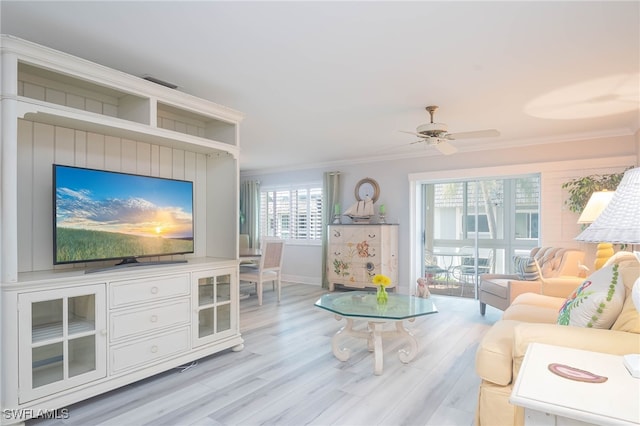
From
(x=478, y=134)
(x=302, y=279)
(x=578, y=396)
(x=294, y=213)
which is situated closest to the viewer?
(x=578, y=396)

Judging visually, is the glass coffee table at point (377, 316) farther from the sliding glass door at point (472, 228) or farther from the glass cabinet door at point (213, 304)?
the sliding glass door at point (472, 228)

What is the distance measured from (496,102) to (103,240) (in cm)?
363

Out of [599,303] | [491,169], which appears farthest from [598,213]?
[491,169]

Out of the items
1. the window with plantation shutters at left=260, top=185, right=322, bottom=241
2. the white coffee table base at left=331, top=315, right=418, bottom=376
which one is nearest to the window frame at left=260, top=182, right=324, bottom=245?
the window with plantation shutters at left=260, top=185, right=322, bottom=241

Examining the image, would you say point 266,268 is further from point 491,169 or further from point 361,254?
point 491,169

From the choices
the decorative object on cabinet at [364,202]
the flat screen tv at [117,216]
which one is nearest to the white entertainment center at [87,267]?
the flat screen tv at [117,216]

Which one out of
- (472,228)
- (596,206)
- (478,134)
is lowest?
(472,228)

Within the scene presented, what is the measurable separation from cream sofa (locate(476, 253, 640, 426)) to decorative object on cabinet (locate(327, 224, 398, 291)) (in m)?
3.51

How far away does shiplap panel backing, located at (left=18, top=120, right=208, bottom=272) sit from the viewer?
242cm

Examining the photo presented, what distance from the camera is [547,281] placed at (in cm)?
377

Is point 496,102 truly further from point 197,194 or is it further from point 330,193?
point 330,193

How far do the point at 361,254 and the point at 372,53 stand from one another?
393 cm

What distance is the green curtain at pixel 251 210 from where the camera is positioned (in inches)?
308

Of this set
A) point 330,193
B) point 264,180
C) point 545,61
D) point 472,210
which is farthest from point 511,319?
point 264,180
